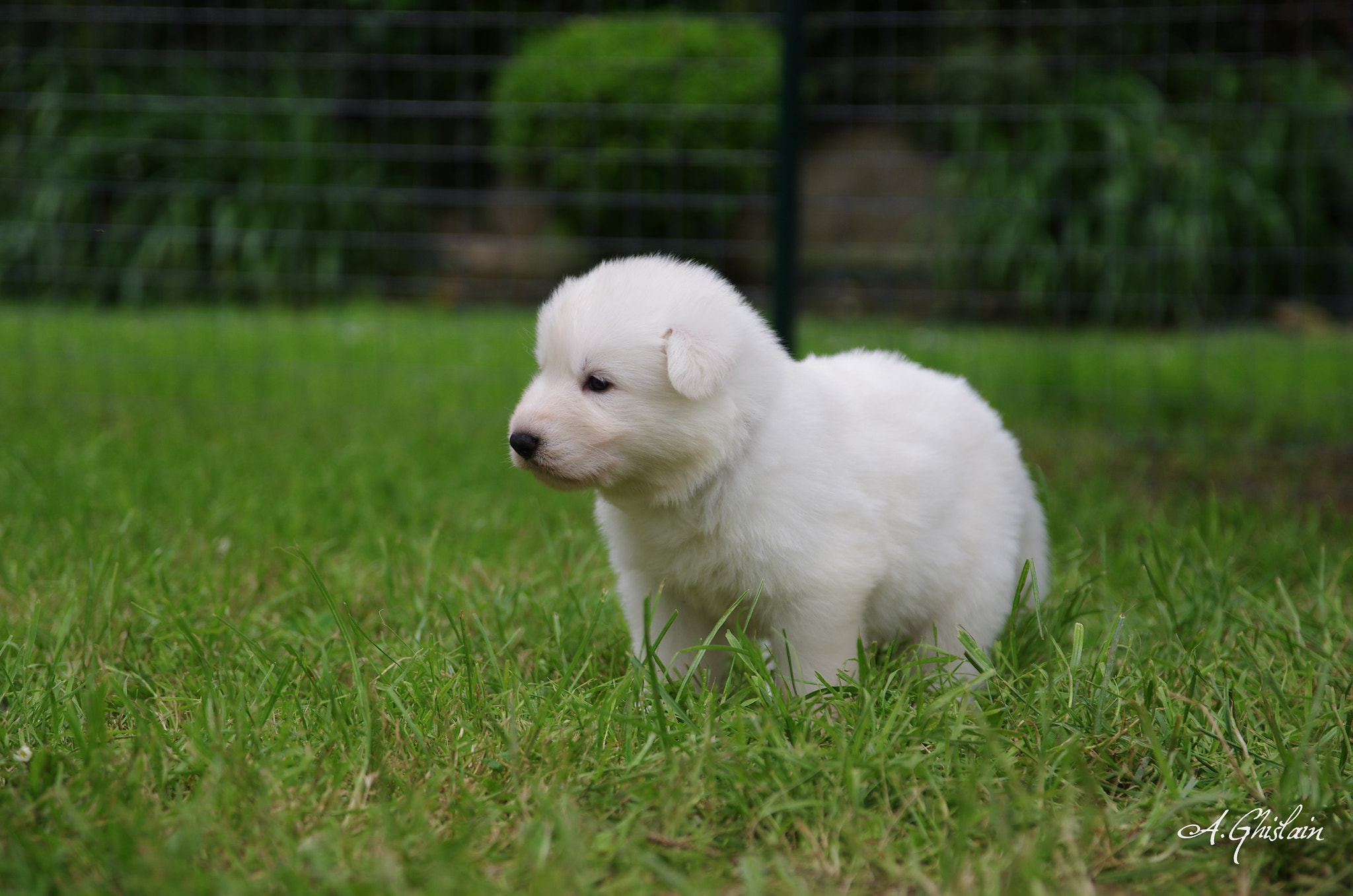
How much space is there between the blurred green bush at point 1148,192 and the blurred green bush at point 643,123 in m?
1.32

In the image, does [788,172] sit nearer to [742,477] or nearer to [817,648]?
[742,477]

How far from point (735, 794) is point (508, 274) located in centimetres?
690

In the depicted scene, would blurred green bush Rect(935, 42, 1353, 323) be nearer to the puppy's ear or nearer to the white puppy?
the white puppy

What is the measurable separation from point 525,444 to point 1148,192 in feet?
22.0

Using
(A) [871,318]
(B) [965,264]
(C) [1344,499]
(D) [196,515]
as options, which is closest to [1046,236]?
(B) [965,264]

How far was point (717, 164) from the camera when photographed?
6938 mm

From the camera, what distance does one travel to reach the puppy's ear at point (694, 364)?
1783mm

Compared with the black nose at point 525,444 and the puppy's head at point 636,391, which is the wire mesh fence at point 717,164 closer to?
the puppy's head at point 636,391

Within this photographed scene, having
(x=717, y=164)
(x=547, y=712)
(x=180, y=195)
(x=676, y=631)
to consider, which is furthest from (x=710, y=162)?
(x=547, y=712)

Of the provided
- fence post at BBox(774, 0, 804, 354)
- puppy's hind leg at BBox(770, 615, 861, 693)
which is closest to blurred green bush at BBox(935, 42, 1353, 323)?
fence post at BBox(774, 0, 804, 354)

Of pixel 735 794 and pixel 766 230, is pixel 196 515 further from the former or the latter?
pixel 766 230

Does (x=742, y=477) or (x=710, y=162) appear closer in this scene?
(x=742, y=477)

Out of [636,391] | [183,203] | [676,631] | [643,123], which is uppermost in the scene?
[643,123]

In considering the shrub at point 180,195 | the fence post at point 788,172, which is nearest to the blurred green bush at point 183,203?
the shrub at point 180,195
